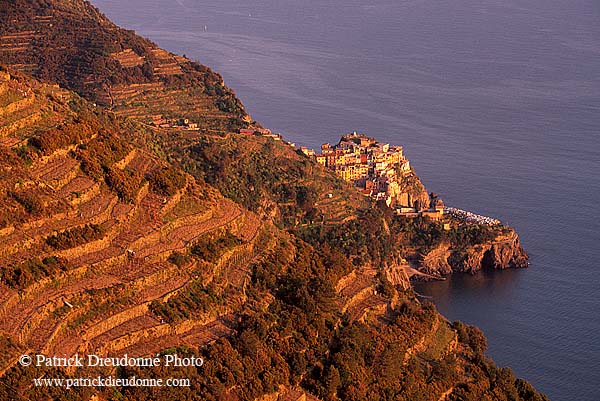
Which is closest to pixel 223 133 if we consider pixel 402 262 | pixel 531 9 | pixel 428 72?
pixel 402 262

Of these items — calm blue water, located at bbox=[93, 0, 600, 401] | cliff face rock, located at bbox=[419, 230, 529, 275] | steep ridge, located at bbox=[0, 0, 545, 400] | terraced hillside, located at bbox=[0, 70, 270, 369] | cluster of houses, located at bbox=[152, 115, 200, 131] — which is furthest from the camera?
cliff face rock, located at bbox=[419, 230, 529, 275]

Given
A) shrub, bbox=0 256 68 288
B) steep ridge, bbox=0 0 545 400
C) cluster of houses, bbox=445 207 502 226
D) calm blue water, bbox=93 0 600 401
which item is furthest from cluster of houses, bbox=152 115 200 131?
shrub, bbox=0 256 68 288

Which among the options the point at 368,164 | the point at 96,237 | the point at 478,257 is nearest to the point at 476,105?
the point at 368,164

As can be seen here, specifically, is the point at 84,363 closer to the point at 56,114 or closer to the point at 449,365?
the point at 56,114

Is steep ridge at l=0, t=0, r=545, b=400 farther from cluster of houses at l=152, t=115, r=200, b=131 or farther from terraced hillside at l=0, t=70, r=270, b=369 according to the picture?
cluster of houses at l=152, t=115, r=200, b=131

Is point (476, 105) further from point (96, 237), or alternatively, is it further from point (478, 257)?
point (96, 237)

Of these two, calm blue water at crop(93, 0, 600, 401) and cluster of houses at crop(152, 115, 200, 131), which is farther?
cluster of houses at crop(152, 115, 200, 131)
